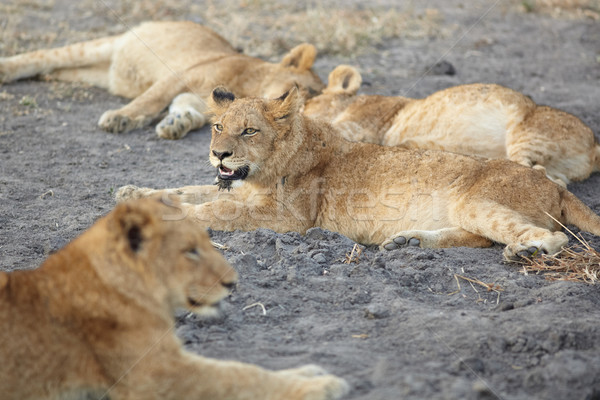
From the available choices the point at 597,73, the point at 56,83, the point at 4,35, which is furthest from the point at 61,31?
the point at 597,73

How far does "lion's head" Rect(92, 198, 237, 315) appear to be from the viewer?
2709 mm

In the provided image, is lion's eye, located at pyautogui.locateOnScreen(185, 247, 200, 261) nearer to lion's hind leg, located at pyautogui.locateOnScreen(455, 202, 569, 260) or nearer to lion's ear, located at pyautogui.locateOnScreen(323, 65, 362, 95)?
lion's hind leg, located at pyautogui.locateOnScreen(455, 202, 569, 260)

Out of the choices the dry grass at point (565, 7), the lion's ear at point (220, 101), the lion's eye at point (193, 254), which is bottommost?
the dry grass at point (565, 7)

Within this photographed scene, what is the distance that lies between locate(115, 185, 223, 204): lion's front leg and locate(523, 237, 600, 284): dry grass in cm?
240

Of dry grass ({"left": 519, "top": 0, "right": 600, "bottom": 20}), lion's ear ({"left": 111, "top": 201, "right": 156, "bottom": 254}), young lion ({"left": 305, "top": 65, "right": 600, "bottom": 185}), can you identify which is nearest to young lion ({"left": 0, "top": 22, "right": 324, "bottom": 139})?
young lion ({"left": 305, "top": 65, "right": 600, "bottom": 185})

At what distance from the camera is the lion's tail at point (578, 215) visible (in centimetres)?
482

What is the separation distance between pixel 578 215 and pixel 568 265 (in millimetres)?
606

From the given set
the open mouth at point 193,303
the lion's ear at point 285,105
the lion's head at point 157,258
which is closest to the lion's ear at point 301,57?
the lion's ear at point 285,105

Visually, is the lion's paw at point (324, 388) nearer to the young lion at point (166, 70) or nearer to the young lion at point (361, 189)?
the young lion at point (361, 189)

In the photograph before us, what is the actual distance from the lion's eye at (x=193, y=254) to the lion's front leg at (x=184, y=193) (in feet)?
8.71

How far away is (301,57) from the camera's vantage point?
795 centimetres

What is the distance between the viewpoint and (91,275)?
2729 millimetres

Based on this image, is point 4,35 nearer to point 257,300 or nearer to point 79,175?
point 79,175

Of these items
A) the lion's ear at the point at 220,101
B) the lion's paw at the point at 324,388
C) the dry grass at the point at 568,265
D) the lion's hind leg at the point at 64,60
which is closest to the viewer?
the lion's paw at the point at 324,388
